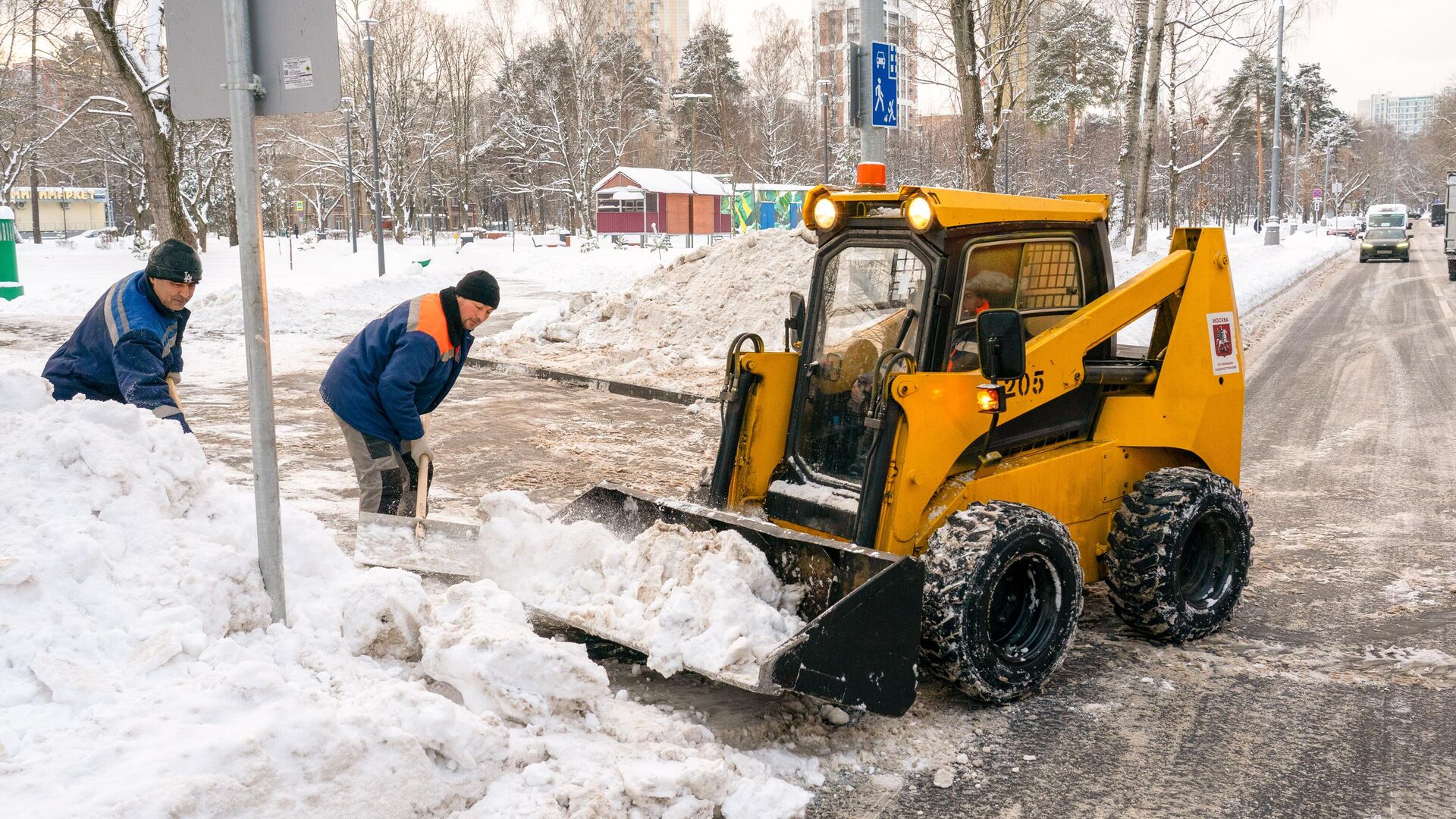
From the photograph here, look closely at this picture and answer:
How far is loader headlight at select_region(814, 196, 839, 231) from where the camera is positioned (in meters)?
5.07

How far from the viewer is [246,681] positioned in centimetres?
321

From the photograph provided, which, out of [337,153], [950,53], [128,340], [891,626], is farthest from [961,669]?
[337,153]

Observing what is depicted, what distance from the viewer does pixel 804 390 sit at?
5.19m

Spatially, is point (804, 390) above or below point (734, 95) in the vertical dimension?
below

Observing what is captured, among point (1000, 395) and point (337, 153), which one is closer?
point (1000, 395)

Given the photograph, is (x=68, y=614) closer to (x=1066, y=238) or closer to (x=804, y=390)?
(x=804, y=390)

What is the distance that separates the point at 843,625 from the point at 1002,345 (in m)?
1.30

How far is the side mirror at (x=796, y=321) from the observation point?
5.35 metres

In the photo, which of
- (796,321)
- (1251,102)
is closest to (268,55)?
(796,321)

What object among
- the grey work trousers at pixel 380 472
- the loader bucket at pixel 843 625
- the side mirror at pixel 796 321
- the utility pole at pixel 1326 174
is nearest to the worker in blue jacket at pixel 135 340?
the grey work trousers at pixel 380 472

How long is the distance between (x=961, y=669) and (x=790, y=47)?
2542 inches

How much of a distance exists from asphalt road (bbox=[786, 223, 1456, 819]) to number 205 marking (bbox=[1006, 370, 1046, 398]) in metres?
1.20

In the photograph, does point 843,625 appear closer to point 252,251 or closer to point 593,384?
point 252,251

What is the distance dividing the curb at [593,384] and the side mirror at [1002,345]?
7382mm
